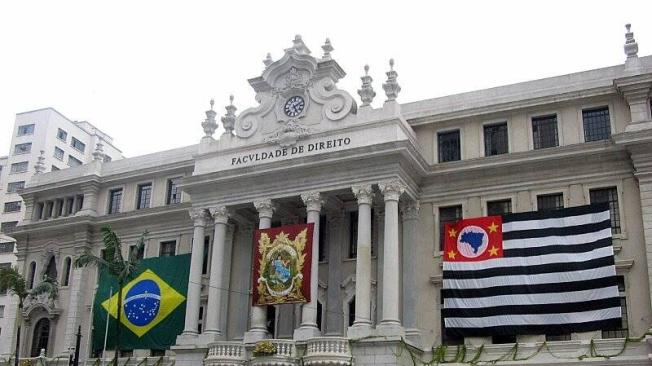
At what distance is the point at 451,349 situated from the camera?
36.7 metres

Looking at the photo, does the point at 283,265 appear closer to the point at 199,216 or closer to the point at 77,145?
the point at 199,216

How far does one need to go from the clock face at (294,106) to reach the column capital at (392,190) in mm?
7295

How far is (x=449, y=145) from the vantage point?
136 ft

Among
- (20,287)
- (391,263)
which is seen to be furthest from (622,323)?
(20,287)

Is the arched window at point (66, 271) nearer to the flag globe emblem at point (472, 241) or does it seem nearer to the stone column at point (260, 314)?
the stone column at point (260, 314)

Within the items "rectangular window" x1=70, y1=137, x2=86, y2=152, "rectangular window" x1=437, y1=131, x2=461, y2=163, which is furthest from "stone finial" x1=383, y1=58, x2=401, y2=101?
"rectangular window" x1=70, y1=137, x2=86, y2=152

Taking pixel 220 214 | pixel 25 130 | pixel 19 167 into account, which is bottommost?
pixel 220 214

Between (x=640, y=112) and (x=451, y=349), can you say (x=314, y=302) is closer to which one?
(x=451, y=349)

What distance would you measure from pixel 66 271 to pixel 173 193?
9293 mm

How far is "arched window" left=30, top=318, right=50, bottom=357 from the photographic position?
165ft

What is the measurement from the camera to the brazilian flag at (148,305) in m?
44.0

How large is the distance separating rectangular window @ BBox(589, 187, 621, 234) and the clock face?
15.7 m

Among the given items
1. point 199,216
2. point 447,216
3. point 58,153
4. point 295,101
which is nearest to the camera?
point 447,216

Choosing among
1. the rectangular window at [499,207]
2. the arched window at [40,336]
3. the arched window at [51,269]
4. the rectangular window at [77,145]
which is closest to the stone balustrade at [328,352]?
the rectangular window at [499,207]
